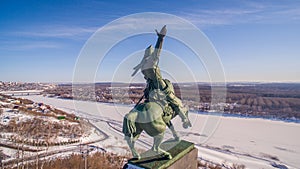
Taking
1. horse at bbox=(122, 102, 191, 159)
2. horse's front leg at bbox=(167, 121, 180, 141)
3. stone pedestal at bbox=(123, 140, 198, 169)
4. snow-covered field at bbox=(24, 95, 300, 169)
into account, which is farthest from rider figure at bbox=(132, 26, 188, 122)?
snow-covered field at bbox=(24, 95, 300, 169)

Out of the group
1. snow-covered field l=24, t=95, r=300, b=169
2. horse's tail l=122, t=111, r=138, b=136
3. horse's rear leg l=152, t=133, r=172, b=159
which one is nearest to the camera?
horse's tail l=122, t=111, r=138, b=136

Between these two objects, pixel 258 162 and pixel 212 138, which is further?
pixel 212 138

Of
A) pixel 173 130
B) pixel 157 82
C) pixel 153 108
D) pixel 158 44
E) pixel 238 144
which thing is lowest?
pixel 238 144

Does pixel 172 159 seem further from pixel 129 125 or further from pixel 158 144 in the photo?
pixel 129 125

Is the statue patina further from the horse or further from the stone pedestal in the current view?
the stone pedestal

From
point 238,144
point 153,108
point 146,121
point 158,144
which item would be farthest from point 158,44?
point 238,144

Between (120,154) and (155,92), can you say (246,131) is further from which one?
(155,92)

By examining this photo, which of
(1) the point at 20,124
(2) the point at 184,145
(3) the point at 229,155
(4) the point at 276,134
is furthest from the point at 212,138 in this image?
(1) the point at 20,124
